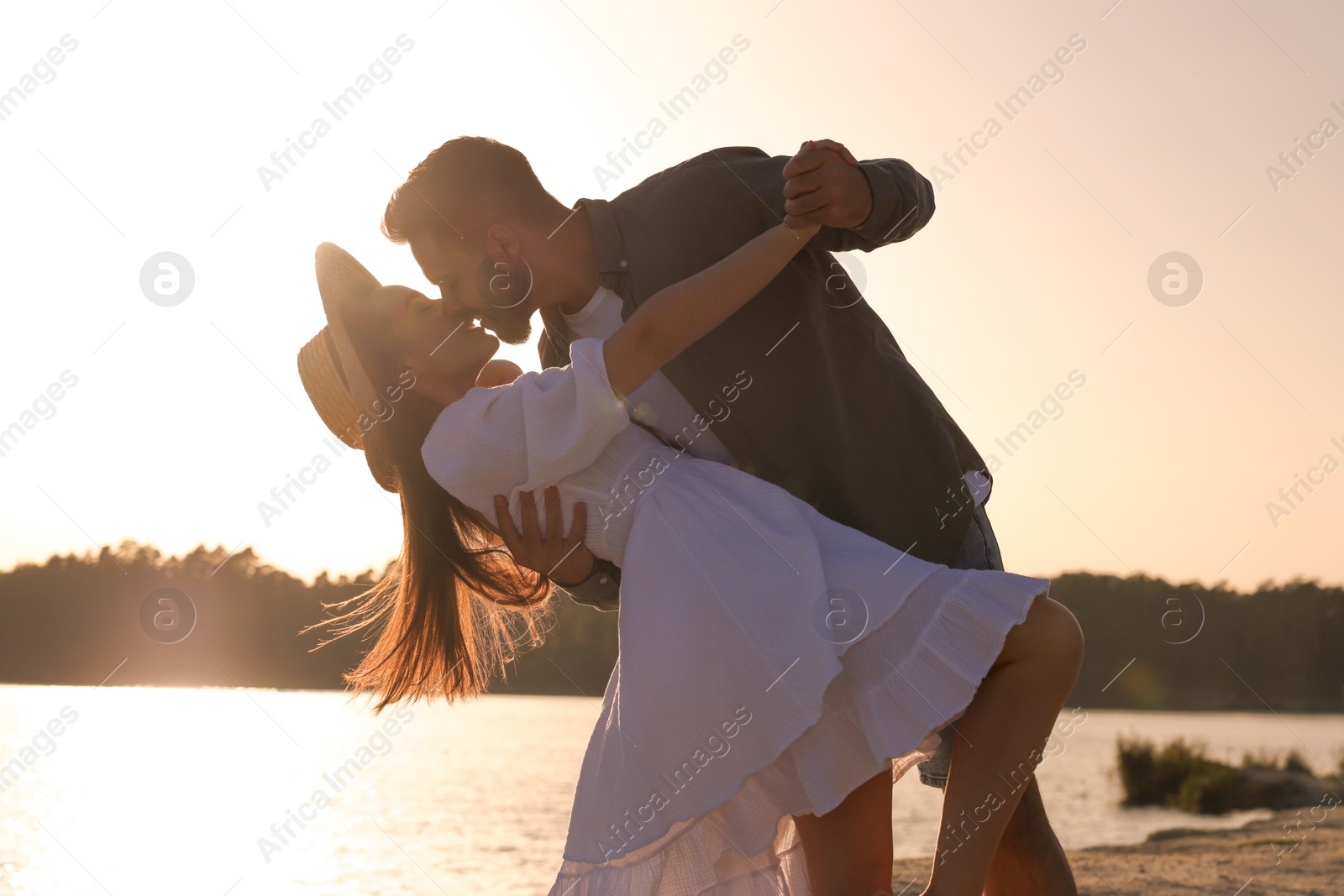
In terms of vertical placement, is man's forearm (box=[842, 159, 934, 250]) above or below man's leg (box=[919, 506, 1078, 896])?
above

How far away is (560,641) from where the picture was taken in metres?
46.7

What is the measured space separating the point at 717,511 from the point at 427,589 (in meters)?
1.12

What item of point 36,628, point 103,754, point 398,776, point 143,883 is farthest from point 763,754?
point 36,628

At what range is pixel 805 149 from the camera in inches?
85.7

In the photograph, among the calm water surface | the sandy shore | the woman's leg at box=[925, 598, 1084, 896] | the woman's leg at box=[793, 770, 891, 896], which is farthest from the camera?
the calm water surface

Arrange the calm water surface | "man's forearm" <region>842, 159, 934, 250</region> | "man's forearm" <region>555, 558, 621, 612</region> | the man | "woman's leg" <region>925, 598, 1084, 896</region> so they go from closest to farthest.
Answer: "woman's leg" <region>925, 598, 1084, 896</region>, "man's forearm" <region>842, 159, 934, 250</region>, the man, "man's forearm" <region>555, 558, 621, 612</region>, the calm water surface

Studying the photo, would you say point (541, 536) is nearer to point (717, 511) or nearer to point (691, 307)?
point (717, 511)

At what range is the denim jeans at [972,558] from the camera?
7.99 feet

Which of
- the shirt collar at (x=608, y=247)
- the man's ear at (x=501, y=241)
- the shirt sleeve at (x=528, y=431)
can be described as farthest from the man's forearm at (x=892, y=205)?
the man's ear at (x=501, y=241)

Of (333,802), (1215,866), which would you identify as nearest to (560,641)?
(333,802)

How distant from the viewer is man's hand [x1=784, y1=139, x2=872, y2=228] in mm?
2109

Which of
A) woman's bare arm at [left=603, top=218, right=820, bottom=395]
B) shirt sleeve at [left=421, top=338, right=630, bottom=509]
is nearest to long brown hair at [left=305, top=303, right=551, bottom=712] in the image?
shirt sleeve at [left=421, top=338, right=630, bottom=509]

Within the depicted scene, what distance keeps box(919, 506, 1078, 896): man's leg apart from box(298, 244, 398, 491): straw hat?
155cm

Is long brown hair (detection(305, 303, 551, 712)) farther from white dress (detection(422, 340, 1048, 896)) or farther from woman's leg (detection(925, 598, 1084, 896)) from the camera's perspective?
woman's leg (detection(925, 598, 1084, 896))
